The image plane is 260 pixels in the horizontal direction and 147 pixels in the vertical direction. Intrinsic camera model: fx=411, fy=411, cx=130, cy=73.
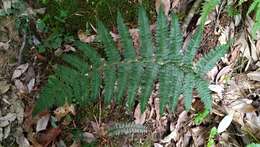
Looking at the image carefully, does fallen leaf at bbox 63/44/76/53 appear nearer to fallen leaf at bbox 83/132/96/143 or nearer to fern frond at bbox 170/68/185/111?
fallen leaf at bbox 83/132/96/143

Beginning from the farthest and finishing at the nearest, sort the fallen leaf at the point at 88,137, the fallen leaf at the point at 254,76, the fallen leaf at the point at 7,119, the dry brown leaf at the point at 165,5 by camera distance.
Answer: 1. the fallen leaf at the point at 254,76
2. the dry brown leaf at the point at 165,5
3. the fallen leaf at the point at 88,137
4. the fallen leaf at the point at 7,119

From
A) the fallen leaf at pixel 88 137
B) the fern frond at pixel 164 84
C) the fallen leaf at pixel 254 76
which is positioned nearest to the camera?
the fern frond at pixel 164 84

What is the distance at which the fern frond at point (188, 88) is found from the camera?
241 cm

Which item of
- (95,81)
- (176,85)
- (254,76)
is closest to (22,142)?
(95,81)

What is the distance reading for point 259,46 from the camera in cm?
345

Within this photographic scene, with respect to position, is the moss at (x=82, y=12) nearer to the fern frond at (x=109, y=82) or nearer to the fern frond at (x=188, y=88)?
the fern frond at (x=109, y=82)

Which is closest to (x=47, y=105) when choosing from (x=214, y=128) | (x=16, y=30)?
(x=16, y=30)

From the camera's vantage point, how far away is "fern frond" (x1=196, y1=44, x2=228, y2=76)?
2.44 meters

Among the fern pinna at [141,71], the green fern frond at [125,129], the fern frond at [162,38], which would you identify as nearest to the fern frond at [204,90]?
the fern pinna at [141,71]

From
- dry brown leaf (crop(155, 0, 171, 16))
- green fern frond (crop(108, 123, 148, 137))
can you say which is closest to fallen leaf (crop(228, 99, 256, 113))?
green fern frond (crop(108, 123, 148, 137))

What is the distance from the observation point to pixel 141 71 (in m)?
2.43

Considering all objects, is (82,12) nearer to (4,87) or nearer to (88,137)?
(4,87)

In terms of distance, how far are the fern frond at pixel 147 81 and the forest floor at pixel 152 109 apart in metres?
0.68

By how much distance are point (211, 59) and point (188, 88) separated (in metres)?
0.22
